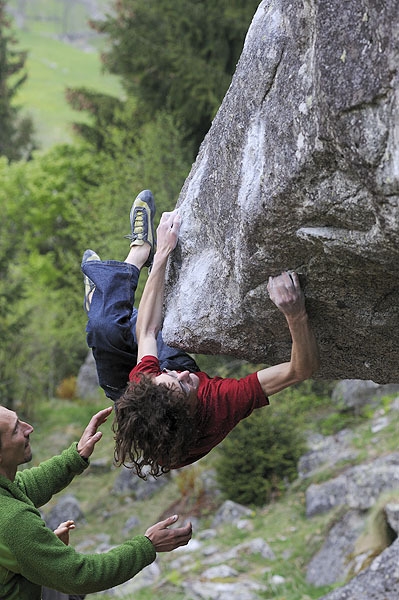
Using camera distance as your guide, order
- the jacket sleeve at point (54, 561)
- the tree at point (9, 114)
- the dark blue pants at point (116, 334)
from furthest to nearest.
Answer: the tree at point (9, 114) < the dark blue pants at point (116, 334) < the jacket sleeve at point (54, 561)

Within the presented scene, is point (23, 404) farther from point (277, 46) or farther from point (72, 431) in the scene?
point (277, 46)

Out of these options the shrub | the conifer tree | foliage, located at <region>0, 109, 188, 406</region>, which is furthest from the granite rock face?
the shrub

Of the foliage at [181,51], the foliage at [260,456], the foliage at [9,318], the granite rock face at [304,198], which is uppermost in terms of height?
the foliage at [181,51]

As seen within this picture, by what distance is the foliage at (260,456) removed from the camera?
1484cm

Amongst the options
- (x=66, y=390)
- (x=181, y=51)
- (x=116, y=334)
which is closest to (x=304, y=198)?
(x=116, y=334)

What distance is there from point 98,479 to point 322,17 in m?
17.9

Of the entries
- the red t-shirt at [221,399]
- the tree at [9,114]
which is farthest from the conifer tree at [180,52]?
the red t-shirt at [221,399]

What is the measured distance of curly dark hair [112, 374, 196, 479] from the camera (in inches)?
177

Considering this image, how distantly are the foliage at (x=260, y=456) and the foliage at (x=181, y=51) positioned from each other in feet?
24.0

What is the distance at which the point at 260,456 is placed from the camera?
14898mm

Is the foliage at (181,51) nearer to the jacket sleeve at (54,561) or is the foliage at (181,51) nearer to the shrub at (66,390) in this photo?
the shrub at (66,390)

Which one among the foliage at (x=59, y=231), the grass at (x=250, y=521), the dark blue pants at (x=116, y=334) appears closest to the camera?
the dark blue pants at (x=116, y=334)

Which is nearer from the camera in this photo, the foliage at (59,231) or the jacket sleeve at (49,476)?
the jacket sleeve at (49,476)

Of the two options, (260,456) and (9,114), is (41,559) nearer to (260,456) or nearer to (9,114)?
(260,456)
